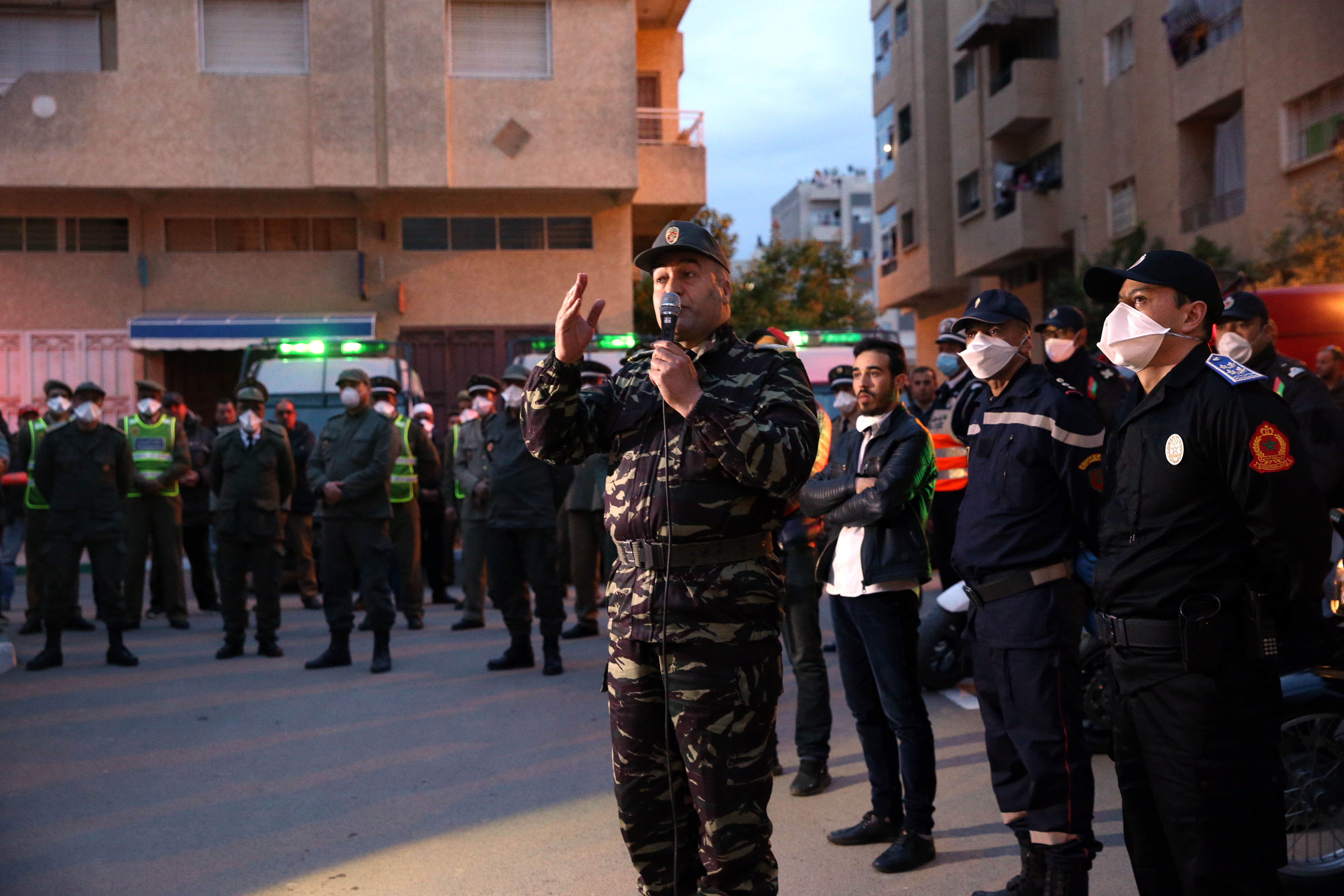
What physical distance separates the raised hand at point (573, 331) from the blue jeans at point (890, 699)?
2146 millimetres

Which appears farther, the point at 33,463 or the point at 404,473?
the point at 404,473

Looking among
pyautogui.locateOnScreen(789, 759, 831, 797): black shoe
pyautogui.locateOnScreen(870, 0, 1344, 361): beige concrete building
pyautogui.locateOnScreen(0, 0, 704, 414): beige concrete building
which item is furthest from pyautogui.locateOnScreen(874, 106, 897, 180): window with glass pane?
pyautogui.locateOnScreen(789, 759, 831, 797): black shoe

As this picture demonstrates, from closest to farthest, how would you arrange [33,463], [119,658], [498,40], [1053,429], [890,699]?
[1053,429]
[890,699]
[119,658]
[33,463]
[498,40]

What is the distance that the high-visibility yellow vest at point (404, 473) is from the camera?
462 inches

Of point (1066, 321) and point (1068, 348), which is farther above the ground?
point (1066, 321)

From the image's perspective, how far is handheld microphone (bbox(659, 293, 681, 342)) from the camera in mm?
3525

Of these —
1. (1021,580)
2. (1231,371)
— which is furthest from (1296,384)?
(1231,371)

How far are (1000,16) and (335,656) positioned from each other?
25.8 m

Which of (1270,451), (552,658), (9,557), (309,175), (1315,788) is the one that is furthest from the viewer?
(309,175)

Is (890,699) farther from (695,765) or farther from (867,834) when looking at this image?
(695,765)

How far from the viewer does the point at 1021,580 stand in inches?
174

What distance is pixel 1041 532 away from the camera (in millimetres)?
4441

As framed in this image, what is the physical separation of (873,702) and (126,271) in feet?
77.8

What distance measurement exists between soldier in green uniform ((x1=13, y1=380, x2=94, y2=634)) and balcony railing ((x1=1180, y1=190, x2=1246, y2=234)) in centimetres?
1993
